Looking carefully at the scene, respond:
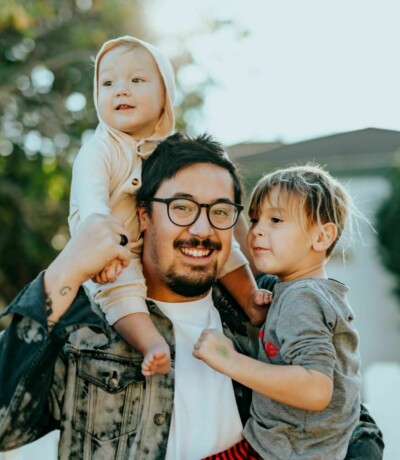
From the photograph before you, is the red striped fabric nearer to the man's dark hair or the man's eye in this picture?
the man's eye

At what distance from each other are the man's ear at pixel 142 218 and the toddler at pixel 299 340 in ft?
1.30

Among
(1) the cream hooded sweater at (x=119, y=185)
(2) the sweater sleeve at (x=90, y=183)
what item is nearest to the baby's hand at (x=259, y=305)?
(1) the cream hooded sweater at (x=119, y=185)

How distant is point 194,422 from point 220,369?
12.9 inches

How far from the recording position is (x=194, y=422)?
2.52 m

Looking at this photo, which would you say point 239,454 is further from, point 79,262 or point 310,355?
point 79,262

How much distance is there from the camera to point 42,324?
7.06ft

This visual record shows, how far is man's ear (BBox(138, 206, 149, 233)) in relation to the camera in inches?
109

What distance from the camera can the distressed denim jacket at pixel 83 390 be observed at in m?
2.17

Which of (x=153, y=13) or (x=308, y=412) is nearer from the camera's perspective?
(x=308, y=412)

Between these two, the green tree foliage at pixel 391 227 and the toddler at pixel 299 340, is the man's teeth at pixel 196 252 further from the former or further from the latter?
the green tree foliage at pixel 391 227

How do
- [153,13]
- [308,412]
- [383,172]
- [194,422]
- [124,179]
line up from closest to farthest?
[308,412] → [194,422] → [124,179] → [153,13] → [383,172]

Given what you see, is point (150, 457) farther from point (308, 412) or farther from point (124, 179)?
point (124, 179)

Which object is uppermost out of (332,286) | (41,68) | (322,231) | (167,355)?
(41,68)

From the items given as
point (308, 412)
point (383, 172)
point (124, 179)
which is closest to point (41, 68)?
point (383, 172)
